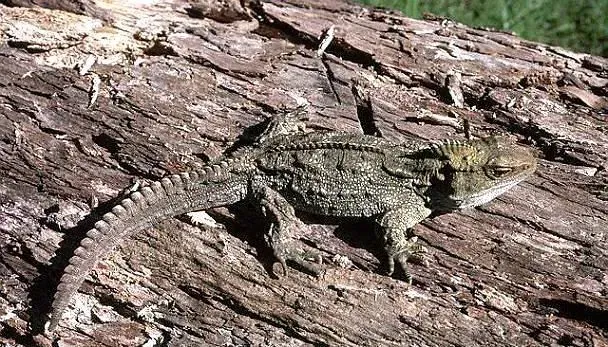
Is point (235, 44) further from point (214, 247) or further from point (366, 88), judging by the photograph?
point (214, 247)

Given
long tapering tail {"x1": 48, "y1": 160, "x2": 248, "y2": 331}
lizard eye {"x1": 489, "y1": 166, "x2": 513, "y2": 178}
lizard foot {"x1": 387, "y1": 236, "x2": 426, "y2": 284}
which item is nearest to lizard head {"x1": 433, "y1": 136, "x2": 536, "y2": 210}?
lizard eye {"x1": 489, "y1": 166, "x2": 513, "y2": 178}

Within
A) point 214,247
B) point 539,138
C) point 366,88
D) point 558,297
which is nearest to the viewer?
point 558,297

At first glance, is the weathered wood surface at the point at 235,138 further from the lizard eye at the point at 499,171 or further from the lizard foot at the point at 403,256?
the lizard eye at the point at 499,171

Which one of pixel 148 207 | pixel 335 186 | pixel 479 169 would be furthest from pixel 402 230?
pixel 148 207

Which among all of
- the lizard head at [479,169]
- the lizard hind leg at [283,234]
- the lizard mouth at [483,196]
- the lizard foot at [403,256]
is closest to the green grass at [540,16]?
the lizard head at [479,169]

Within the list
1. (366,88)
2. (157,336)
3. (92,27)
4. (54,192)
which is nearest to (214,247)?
(157,336)

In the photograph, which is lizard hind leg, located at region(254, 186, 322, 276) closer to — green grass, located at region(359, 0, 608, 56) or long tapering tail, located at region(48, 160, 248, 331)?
long tapering tail, located at region(48, 160, 248, 331)
